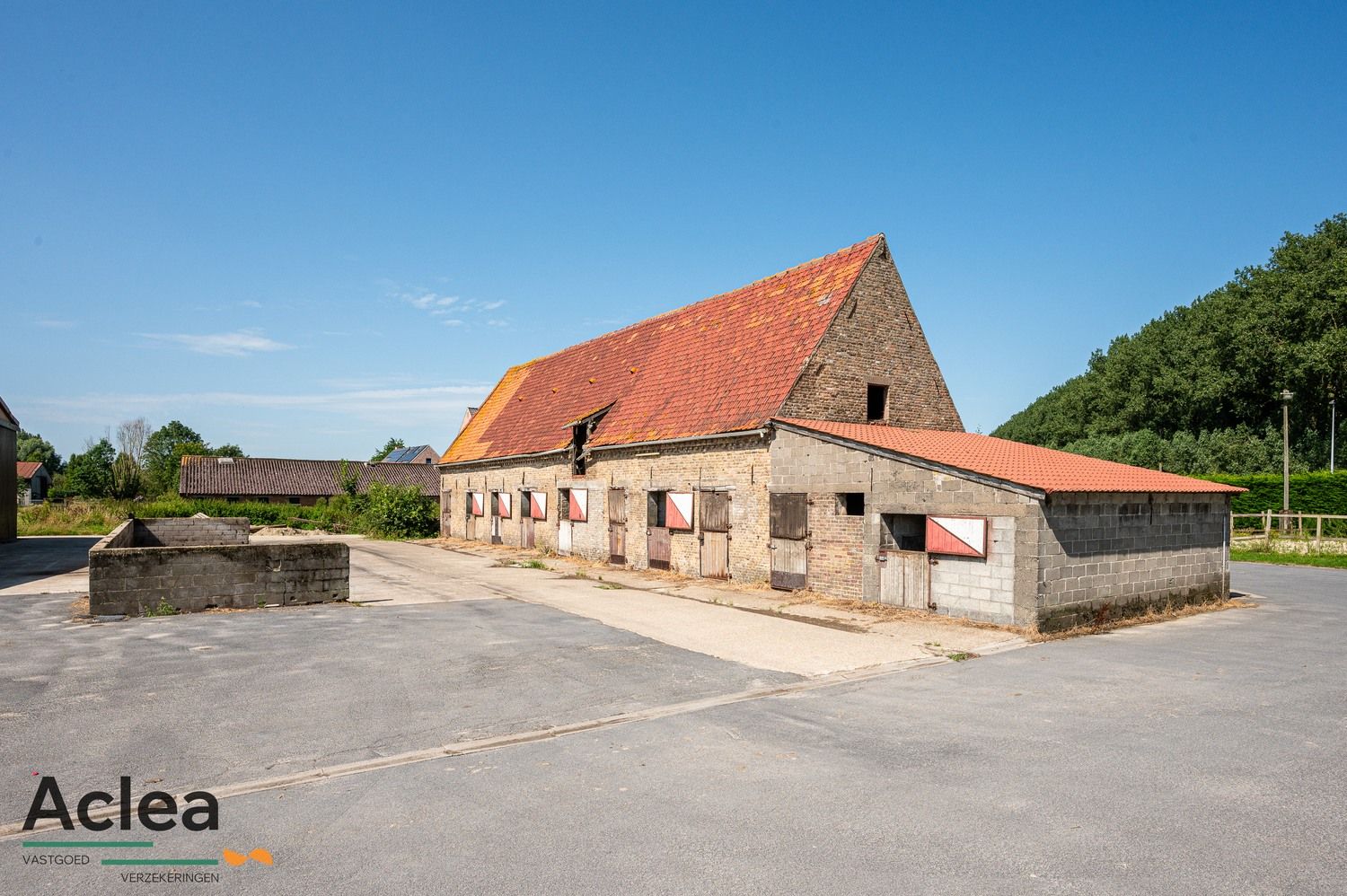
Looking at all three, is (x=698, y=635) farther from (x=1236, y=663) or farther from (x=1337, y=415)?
(x=1337, y=415)

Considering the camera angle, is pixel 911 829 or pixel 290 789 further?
pixel 290 789

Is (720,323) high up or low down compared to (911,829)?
up

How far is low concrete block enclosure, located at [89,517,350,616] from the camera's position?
12.8m

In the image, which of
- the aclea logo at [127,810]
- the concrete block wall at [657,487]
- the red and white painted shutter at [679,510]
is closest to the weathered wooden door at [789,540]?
the concrete block wall at [657,487]

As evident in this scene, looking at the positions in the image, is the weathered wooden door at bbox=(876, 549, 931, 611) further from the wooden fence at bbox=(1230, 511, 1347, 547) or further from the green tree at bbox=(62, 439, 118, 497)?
the green tree at bbox=(62, 439, 118, 497)

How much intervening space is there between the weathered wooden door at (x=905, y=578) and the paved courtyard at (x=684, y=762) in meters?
2.89

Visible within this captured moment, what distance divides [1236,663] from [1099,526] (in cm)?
331

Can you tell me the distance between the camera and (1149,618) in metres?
14.1

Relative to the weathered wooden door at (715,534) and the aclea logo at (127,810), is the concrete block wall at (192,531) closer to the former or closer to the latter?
the weathered wooden door at (715,534)

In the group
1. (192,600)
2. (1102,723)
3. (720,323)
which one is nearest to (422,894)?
(1102,723)

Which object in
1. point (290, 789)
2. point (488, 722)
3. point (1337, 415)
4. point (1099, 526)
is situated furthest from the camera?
point (1337, 415)

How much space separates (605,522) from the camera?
23.4m

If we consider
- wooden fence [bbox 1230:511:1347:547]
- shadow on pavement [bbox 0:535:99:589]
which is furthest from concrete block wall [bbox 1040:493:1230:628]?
shadow on pavement [bbox 0:535:99:589]

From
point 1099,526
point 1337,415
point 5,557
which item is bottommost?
point 5,557
